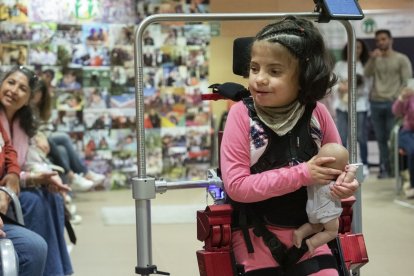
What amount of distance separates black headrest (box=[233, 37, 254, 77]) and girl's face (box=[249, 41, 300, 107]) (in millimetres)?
319

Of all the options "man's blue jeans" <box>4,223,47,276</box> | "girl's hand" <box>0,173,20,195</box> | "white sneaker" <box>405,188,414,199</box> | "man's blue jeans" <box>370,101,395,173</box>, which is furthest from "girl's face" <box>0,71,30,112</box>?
"man's blue jeans" <box>370,101,395,173</box>

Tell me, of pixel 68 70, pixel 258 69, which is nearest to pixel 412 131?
pixel 68 70

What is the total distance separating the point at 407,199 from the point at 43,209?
3589 mm

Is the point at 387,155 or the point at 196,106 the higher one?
the point at 196,106

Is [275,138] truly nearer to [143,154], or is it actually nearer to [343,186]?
[343,186]

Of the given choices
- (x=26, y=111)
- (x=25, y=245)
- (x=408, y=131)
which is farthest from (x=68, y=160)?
(x=25, y=245)

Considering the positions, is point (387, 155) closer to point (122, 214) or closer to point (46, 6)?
point (122, 214)

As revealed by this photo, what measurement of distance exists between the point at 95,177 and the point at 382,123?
3105mm

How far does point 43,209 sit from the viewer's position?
346cm

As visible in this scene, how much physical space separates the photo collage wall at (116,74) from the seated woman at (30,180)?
3.11 metres

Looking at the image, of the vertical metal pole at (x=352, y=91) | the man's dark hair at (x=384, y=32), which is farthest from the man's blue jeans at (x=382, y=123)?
the vertical metal pole at (x=352, y=91)

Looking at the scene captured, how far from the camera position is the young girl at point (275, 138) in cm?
200

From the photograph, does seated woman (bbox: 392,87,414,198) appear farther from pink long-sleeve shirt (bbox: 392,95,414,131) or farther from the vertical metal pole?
the vertical metal pole

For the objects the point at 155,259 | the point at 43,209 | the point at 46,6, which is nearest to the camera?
the point at 43,209
